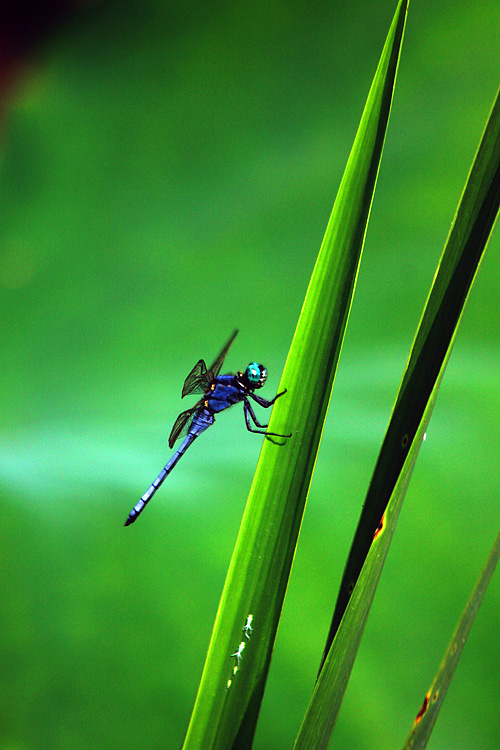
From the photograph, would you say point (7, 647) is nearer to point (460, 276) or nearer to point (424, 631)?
point (424, 631)

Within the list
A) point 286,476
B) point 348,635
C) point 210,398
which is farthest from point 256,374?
point 348,635

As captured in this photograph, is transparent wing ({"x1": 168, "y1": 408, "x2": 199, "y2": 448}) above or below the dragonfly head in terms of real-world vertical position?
below

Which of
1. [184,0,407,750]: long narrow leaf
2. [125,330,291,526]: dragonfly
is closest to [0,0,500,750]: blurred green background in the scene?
[125,330,291,526]: dragonfly

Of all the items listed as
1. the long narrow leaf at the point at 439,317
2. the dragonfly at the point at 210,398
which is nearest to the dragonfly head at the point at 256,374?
the dragonfly at the point at 210,398

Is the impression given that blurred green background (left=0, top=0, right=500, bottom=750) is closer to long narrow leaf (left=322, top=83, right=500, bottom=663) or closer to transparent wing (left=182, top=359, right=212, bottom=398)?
Answer: transparent wing (left=182, top=359, right=212, bottom=398)

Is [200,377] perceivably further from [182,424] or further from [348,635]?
[348,635]
